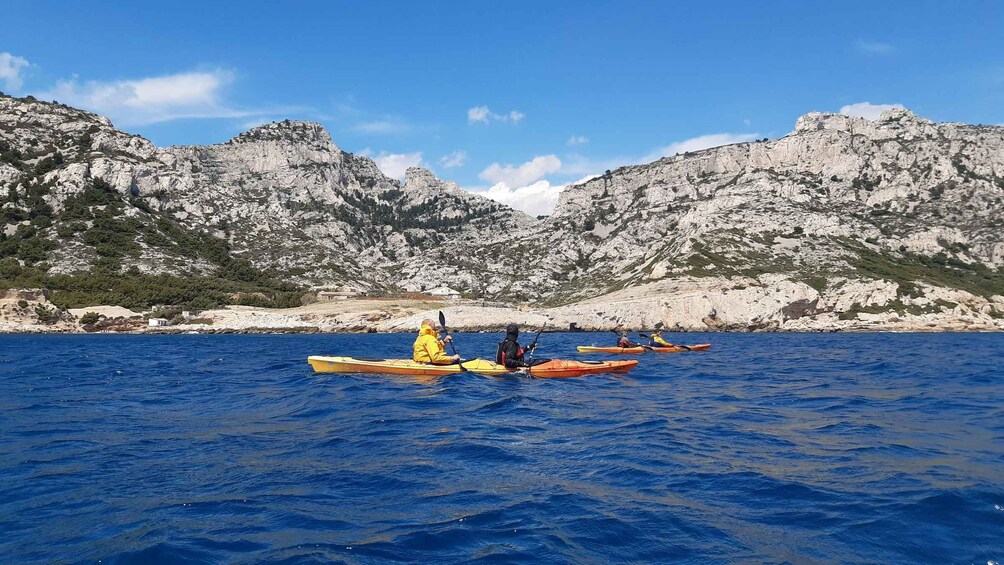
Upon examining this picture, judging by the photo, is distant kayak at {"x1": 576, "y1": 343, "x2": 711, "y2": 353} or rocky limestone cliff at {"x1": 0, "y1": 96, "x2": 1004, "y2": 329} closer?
distant kayak at {"x1": 576, "y1": 343, "x2": 711, "y2": 353}

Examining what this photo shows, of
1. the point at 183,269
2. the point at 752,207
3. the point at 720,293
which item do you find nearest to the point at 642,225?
the point at 752,207

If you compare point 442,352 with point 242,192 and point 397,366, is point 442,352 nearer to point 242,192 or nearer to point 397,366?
point 397,366

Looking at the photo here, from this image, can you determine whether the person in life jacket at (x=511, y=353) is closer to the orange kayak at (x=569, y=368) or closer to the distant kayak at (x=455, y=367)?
the distant kayak at (x=455, y=367)

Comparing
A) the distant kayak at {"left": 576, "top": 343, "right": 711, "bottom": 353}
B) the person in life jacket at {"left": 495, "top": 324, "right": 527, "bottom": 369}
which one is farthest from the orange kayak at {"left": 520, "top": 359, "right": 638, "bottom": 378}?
the distant kayak at {"left": 576, "top": 343, "right": 711, "bottom": 353}

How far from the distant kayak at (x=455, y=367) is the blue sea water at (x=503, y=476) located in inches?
135

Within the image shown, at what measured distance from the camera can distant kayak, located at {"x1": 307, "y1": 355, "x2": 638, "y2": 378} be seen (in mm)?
24109

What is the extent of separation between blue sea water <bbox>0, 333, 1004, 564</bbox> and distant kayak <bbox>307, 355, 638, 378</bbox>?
3433 millimetres

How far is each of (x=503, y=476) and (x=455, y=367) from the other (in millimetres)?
14113

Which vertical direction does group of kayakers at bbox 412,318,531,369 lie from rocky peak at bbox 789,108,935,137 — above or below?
below

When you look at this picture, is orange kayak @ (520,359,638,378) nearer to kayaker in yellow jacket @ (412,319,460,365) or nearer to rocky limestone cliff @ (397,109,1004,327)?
kayaker in yellow jacket @ (412,319,460,365)

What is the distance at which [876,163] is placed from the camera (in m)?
148

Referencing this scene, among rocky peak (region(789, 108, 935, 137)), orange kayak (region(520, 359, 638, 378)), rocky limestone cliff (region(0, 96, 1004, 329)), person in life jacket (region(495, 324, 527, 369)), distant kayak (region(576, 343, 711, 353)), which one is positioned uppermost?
rocky peak (region(789, 108, 935, 137))

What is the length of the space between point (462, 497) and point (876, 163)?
16947cm

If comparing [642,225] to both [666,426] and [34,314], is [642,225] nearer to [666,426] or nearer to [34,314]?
[34,314]
